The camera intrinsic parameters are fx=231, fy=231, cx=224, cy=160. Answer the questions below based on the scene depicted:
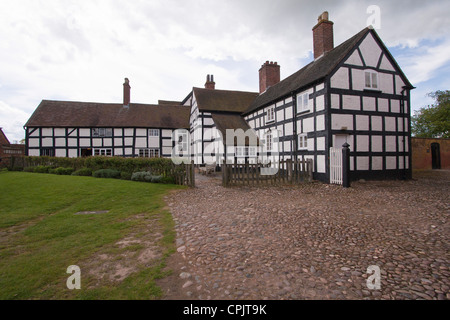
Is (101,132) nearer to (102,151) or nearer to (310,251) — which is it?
(102,151)

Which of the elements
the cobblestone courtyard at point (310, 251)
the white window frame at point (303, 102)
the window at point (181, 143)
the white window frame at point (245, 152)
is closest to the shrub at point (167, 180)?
the cobblestone courtyard at point (310, 251)

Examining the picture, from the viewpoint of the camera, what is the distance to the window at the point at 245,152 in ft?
67.5

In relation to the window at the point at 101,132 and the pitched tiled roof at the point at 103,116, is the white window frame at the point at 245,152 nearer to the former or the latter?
the pitched tiled roof at the point at 103,116

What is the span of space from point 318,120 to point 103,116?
23.6 metres

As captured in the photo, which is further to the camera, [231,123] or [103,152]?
[103,152]

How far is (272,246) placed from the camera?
4.25 metres

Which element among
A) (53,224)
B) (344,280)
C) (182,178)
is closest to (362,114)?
(182,178)

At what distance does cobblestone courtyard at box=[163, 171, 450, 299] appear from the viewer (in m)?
2.93

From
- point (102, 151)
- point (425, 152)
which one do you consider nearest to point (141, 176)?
point (102, 151)

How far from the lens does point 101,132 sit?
85.3ft

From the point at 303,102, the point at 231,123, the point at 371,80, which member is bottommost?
the point at 231,123

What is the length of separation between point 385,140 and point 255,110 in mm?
10705

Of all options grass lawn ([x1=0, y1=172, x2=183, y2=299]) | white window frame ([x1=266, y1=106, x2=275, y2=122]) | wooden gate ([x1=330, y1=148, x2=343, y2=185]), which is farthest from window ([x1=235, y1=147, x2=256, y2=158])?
grass lawn ([x1=0, y1=172, x2=183, y2=299])
